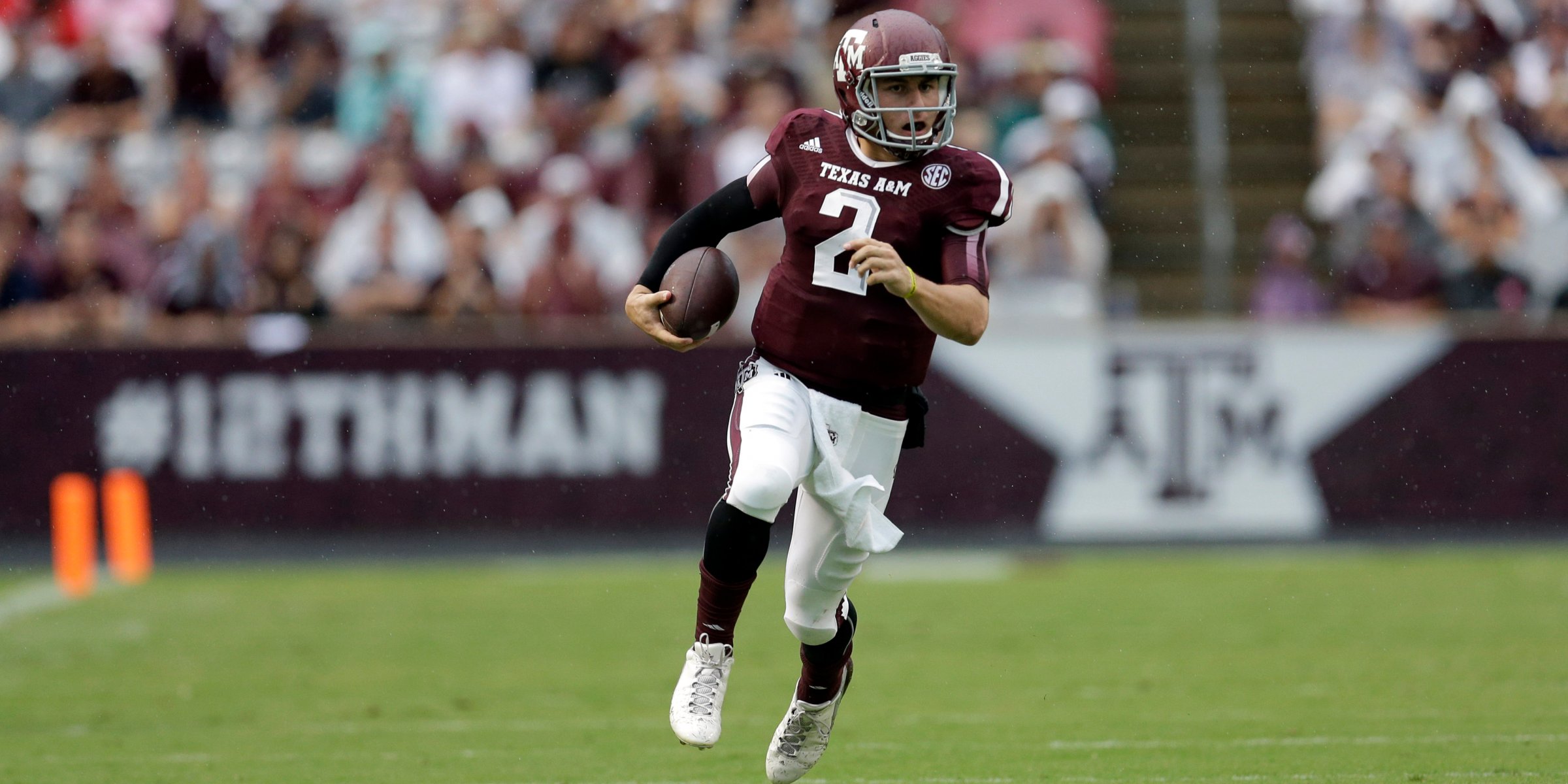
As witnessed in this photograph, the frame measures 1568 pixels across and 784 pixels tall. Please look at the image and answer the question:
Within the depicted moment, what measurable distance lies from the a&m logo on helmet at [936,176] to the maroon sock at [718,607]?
1.21 metres

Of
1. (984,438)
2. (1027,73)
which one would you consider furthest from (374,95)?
(984,438)

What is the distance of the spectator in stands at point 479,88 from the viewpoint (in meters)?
14.8

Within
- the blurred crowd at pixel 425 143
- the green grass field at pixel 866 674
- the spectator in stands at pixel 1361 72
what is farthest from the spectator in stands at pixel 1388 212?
the green grass field at pixel 866 674

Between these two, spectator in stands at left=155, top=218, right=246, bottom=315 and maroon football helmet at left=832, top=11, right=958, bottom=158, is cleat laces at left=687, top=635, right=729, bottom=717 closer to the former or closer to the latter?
maroon football helmet at left=832, top=11, right=958, bottom=158

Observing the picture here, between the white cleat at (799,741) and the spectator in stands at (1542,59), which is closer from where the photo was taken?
the white cleat at (799,741)

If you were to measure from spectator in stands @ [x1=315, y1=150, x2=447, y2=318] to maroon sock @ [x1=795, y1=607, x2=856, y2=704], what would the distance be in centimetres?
769

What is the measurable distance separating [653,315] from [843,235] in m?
0.59

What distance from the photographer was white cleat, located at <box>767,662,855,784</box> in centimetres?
576

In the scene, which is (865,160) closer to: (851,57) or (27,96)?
(851,57)

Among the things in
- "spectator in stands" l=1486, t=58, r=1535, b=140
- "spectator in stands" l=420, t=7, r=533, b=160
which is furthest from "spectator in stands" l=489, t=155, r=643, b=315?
"spectator in stands" l=1486, t=58, r=1535, b=140

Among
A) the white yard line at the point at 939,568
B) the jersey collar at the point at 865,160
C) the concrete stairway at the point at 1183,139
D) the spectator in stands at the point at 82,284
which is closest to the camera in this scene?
the jersey collar at the point at 865,160

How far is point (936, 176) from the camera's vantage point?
554 cm

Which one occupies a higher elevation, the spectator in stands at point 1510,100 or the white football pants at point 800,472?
the white football pants at point 800,472

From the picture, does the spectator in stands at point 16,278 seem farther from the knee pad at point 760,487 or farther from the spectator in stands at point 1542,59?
the spectator in stands at point 1542,59
